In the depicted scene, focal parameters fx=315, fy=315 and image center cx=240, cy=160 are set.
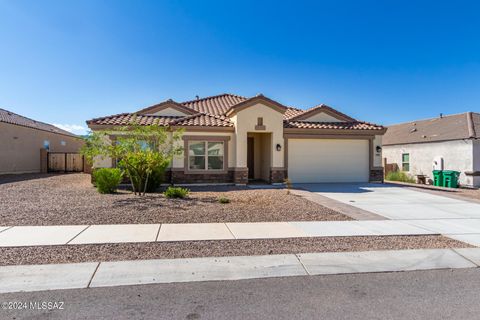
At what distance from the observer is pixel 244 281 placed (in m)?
4.82

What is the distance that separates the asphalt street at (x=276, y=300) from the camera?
12.5ft

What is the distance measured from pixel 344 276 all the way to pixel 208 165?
12331 mm

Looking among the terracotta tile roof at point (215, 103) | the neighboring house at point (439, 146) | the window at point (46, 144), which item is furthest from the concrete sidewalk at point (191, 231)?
the window at point (46, 144)

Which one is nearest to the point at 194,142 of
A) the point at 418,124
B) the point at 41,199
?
the point at 41,199

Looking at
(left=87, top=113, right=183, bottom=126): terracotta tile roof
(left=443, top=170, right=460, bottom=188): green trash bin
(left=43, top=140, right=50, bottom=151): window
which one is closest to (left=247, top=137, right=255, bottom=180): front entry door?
(left=87, top=113, right=183, bottom=126): terracotta tile roof

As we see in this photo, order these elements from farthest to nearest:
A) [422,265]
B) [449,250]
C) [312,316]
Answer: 1. [449,250]
2. [422,265]
3. [312,316]

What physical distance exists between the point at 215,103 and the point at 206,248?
17.7 m

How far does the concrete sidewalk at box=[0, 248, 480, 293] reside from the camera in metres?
4.69

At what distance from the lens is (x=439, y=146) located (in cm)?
2188

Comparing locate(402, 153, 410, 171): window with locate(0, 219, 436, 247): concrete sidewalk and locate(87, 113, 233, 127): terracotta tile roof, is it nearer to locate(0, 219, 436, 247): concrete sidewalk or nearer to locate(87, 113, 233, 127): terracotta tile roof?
locate(87, 113, 233, 127): terracotta tile roof

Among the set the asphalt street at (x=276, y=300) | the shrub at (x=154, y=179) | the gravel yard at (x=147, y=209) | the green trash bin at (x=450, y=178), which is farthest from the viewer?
the green trash bin at (x=450, y=178)

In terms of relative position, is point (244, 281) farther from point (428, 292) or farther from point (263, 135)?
point (263, 135)

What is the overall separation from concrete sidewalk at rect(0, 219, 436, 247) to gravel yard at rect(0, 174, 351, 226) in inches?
22.4

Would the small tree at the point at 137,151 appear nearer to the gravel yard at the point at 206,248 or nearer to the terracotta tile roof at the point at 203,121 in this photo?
the terracotta tile roof at the point at 203,121
